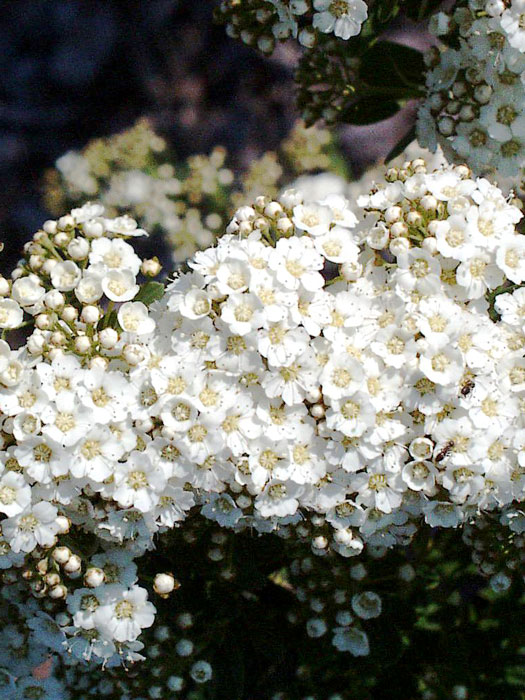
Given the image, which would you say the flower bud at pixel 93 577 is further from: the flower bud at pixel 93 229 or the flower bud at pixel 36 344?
the flower bud at pixel 93 229

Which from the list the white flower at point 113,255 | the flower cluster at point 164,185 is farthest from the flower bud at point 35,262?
the flower cluster at point 164,185

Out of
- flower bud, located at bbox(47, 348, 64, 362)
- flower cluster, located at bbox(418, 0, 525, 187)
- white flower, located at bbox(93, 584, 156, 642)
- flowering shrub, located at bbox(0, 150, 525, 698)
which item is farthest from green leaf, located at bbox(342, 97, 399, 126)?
white flower, located at bbox(93, 584, 156, 642)

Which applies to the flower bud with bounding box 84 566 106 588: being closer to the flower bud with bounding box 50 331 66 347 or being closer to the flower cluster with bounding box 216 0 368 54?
the flower bud with bounding box 50 331 66 347

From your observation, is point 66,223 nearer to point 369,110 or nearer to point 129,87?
point 369,110

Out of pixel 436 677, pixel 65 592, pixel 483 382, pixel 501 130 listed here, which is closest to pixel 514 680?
pixel 436 677

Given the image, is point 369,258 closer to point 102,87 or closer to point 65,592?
point 65,592
